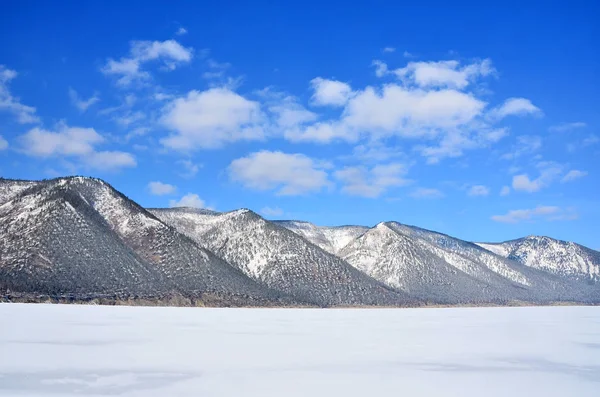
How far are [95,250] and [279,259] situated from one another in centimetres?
6907

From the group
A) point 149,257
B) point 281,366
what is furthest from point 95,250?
point 281,366

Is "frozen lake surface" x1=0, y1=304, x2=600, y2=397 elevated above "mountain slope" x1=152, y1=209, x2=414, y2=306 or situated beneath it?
situated beneath

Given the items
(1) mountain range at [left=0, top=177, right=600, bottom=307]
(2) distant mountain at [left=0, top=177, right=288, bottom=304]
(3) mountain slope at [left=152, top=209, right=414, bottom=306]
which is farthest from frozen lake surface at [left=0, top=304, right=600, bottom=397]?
(3) mountain slope at [left=152, top=209, right=414, bottom=306]

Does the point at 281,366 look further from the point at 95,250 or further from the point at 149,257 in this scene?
the point at 149,257

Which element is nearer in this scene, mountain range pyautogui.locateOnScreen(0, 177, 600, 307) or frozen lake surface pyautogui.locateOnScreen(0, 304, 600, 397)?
frozen lake surface pyautogui.locateOnScreen(0, 304, 600, 397)

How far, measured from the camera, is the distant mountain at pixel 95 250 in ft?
329

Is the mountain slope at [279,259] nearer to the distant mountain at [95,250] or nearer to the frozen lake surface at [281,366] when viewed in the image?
the distant mountain at [95,250]

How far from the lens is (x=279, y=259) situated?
17250cm

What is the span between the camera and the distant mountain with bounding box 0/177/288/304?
100 metres

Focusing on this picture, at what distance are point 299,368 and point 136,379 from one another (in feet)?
22.0

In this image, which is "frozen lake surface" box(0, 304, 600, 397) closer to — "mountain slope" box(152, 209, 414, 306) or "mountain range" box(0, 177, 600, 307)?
"mountain range" box(0, 177, 600, 307)

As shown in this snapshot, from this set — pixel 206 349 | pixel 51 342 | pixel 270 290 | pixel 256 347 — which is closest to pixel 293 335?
pixel 256 347

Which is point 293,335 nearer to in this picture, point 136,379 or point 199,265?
point 136,379

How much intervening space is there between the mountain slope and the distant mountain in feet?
56.3
